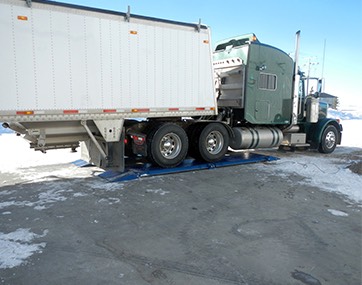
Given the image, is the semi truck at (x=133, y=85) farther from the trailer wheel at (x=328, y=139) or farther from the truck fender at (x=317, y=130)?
the trailer wheel at (x=328, y=139)

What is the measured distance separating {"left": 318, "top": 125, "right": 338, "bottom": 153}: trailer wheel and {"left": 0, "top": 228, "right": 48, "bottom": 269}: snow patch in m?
10.4

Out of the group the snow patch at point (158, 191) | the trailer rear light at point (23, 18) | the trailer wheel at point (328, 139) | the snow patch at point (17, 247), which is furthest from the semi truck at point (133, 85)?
the snow patch at point (17, 247)

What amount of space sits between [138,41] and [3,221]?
461cm

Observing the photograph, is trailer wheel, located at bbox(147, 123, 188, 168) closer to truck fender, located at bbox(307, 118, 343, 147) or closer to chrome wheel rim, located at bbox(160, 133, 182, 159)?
chrome wheel rim, located at bbox(160, 133, 182, 159)

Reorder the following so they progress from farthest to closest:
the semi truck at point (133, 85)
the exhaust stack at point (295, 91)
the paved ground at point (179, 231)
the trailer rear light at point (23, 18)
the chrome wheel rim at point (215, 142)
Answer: the exhaust stack at point (295, 91), the chrome wheel rim at point (215, 142), the semi truck at point (133, 85), the trailer rear light at point (23, 18), the paved ground at point (179, 231)

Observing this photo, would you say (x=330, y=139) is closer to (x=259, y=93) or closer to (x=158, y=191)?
(x=259, y=93)

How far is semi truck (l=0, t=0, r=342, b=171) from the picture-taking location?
6199 millimetres

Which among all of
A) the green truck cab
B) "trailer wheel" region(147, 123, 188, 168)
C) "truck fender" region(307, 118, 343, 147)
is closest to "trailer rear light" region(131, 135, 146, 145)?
"trailer wheel" region(147, 123, 188, 168)

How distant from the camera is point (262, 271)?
11.5 ft

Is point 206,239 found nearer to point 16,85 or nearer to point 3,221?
point 3,221

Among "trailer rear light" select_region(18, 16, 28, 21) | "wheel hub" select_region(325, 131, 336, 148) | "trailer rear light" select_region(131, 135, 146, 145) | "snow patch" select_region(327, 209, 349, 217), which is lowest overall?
"snow patch" select_region(327, 209, 349, 217)

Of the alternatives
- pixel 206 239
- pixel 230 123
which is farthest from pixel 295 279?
pixel 230 123

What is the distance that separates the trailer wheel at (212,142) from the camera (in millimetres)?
8930

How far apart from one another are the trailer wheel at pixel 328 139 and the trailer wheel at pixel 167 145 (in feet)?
20.2
